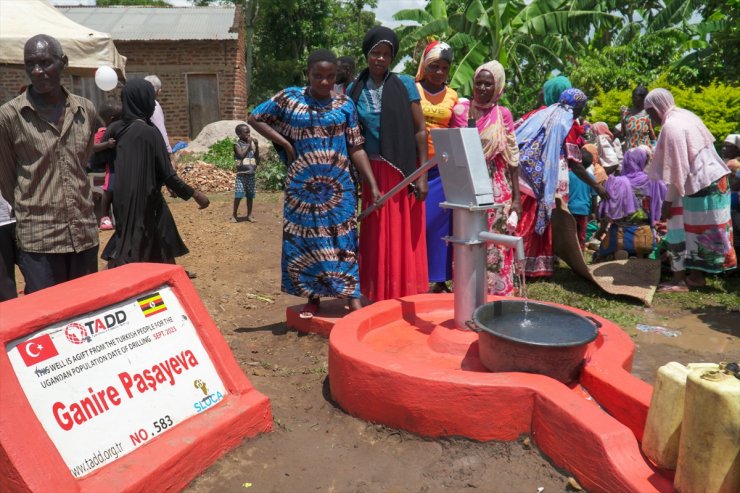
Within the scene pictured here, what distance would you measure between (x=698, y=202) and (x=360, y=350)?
3.78 meters

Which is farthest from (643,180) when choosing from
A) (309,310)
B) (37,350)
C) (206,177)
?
(206,177)

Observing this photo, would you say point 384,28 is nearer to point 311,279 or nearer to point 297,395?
point 311,279

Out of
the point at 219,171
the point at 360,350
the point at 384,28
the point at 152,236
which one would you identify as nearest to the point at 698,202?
the point at 384,28

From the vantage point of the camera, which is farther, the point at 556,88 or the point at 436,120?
the point at 556,88

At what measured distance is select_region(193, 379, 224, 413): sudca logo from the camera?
2765 mm

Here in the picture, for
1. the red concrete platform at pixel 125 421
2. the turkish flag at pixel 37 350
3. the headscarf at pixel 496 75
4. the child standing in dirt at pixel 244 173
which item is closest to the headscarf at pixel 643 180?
the headscarf at pixel 496 75

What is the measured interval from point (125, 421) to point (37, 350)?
1.39ft

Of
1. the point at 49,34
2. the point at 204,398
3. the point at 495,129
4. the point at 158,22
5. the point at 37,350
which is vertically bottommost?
the point at 204,398

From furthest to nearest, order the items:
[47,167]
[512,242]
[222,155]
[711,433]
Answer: [222,155] → [47,167] → [512,242] → [711,433]

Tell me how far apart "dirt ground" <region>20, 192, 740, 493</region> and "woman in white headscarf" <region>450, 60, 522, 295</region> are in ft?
4.39

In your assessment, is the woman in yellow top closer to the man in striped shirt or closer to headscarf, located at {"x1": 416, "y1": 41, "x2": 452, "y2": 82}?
headscarf, located at {"x1": 416, "y1": 41, "x2": 452, "y2": 82}

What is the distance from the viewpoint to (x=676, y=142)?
202 inches

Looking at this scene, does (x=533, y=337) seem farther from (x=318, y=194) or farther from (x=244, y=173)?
(x=244, y=173)

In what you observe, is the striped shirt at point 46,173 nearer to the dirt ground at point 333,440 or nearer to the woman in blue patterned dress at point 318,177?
the woman in blue patterned dress at point 318,177
